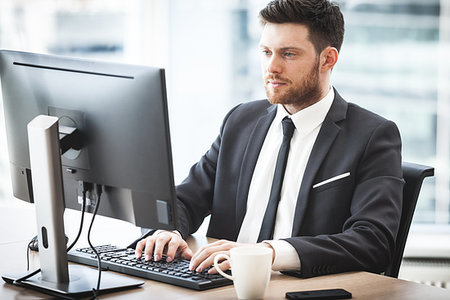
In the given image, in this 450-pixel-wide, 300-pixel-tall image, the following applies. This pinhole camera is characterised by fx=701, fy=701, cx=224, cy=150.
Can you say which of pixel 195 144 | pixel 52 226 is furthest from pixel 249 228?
pixel 195 144

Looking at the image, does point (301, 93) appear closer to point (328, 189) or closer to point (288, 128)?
point (288, 128)

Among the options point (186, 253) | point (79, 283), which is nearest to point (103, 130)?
point (79, 283)

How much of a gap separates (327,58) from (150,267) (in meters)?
0.96

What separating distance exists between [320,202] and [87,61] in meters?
0.85

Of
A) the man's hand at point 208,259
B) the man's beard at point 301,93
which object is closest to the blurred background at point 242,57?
the man's beard at point 301,93

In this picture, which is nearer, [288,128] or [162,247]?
[162,247]

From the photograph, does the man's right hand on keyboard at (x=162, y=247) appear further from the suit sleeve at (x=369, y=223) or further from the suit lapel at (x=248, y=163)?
the suit lapel at (x=248, y=163)

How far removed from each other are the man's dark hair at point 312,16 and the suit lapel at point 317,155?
233mm

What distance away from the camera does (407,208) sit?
1.98 meters

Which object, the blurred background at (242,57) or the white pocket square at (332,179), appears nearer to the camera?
the white pocket square at (332,179)

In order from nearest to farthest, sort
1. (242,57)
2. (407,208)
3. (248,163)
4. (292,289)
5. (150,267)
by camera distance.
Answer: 1. (292,289)
2. (150,267)
3. (407,208)
4. (248,163)
5. (242,57)

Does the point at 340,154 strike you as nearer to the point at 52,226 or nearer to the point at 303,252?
the point at 303,252

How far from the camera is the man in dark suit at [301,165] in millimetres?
1896

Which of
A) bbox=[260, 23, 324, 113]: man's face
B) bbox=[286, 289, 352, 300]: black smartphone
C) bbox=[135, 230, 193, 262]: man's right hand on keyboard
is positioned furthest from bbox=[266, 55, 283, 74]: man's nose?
bbox=[286, 289, 352, 300]: black smartphone
